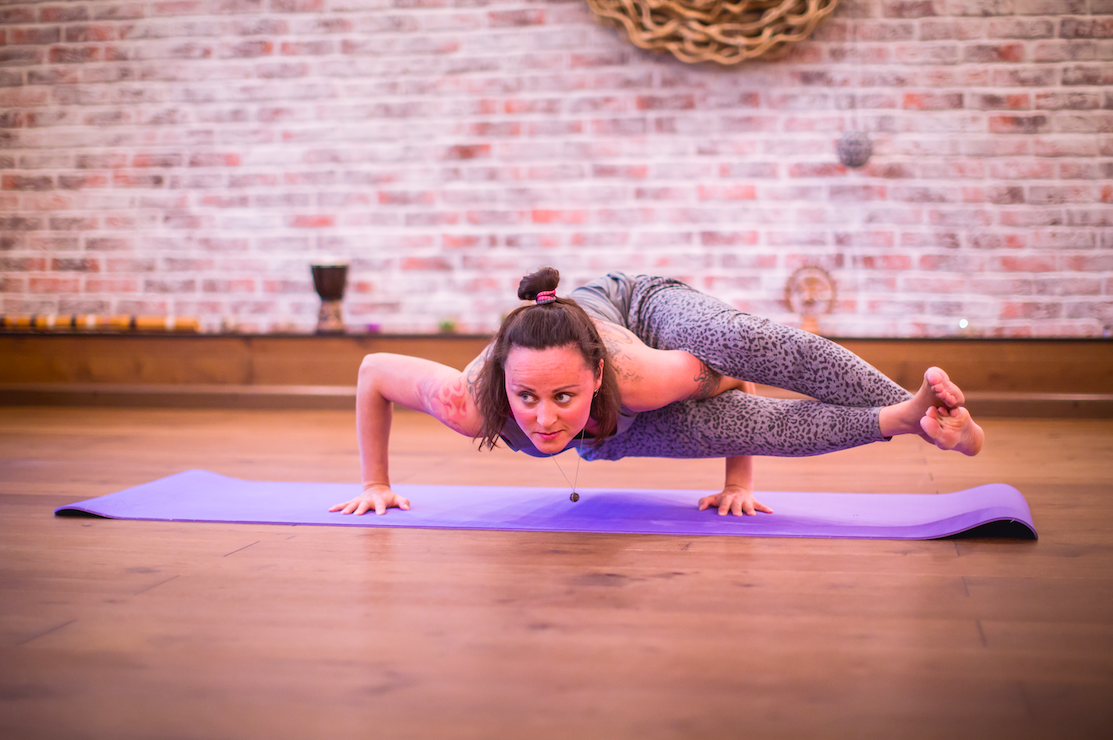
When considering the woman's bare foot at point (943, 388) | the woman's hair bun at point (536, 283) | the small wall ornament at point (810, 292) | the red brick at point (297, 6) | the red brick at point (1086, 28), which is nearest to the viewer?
the woman's bare foot at point (943, 388)

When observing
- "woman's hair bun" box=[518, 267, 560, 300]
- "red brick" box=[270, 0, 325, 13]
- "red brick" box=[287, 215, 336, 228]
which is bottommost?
"woman's hair bun" box=[518, 267, 560, 300]

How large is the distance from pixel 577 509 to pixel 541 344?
519mm

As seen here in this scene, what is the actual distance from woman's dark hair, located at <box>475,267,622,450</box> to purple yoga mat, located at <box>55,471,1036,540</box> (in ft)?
0.68

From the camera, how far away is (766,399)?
1969 mm

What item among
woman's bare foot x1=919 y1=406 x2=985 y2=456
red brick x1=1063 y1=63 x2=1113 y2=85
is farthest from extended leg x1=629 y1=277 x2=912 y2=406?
red brick x1=1063 y1=63 x2=1113 y2=85

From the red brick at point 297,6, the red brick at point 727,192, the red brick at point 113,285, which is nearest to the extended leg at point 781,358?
the red brick at point 727,192

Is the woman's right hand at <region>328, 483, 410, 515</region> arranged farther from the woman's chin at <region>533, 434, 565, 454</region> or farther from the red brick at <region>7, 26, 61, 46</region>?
the red brick at <region>7, 26, 61, 46</region>

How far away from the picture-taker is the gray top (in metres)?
1.85

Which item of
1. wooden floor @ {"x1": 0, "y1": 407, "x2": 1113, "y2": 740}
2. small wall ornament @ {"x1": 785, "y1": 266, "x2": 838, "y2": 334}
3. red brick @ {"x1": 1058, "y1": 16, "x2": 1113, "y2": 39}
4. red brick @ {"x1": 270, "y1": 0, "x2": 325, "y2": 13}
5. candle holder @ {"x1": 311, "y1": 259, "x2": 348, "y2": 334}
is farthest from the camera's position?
red brick @ {"x1": 270, "y1": 0, "x2": 325, "y2": 13}

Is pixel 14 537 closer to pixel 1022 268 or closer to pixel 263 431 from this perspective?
pixel 263 431

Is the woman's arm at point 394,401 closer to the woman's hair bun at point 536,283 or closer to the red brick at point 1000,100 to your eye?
the woman's hair bun at point 536,283

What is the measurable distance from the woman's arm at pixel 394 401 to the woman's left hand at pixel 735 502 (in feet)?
1.85

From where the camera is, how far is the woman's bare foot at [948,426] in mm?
1603

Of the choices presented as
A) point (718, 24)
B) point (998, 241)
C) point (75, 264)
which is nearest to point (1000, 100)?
point (998, 241)
